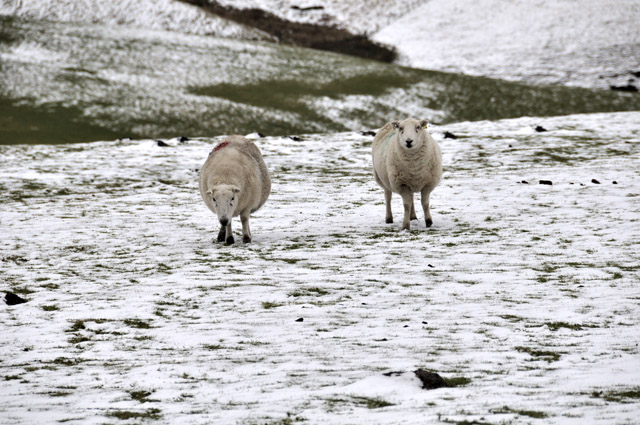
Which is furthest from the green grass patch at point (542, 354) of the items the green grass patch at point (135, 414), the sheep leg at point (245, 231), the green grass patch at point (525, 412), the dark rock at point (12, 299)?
the sheep leg at point (245, 231)

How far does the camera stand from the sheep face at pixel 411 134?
13289 mm

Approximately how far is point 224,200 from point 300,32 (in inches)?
3066

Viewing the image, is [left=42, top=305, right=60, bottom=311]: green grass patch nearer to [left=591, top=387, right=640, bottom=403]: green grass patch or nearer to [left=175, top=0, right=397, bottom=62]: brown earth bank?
[left=591, top=387, right=640, bottom=403]: green grass patch

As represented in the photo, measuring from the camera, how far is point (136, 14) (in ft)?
246

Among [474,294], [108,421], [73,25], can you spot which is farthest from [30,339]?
[73,25]

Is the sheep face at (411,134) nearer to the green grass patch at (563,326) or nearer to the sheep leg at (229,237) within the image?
the sheep leg at (229,237)

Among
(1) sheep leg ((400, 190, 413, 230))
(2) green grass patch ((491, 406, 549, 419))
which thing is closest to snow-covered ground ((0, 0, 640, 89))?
(1) sheep leg ((400, 190, 413, 230))

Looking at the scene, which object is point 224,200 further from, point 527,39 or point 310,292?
point 527,39

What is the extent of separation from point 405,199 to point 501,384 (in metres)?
8.27

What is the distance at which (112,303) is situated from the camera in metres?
9.31

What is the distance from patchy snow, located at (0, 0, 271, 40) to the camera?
2682 inches

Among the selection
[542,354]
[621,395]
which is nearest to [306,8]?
[542,354]

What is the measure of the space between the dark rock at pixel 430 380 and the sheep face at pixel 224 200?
6.53m

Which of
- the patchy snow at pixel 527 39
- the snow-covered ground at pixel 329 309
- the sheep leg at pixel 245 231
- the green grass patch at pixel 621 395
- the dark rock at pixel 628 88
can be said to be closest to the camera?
the green grass patch at pixel 621 395
